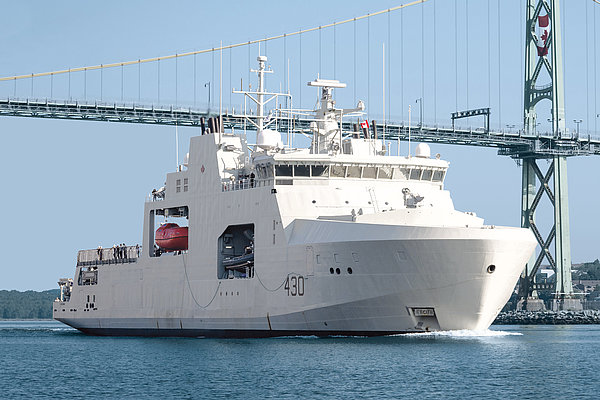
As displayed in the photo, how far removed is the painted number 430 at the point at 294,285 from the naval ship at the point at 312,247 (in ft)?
0.11

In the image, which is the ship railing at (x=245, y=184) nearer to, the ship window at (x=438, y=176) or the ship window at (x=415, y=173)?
the ship window at (x=415, y=173)

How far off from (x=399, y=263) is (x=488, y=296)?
10.4 ft

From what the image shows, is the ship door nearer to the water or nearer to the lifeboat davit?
the water

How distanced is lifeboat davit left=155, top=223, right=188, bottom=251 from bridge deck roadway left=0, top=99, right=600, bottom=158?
31062 millimetres

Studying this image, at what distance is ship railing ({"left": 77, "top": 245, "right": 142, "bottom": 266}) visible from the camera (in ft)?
166

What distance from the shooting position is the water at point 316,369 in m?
27.3

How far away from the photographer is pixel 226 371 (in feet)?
103

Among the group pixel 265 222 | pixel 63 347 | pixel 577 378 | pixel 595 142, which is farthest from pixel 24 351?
pixel 595 142

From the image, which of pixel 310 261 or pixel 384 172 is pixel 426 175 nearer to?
pixel 384 172

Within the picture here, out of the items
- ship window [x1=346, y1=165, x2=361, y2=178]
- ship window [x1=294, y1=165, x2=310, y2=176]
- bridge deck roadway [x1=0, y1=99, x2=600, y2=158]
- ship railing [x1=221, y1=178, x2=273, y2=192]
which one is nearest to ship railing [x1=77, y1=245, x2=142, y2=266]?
ship railing [x1=221, y1=178, x2=273, y2=192]

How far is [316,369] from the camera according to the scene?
100 ft

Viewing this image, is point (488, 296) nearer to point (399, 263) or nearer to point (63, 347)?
point (399, 263)

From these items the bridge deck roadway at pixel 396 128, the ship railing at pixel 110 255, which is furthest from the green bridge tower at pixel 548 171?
the ship railing at pixel 110 255

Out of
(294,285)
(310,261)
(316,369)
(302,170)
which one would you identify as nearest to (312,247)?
(310,261)
